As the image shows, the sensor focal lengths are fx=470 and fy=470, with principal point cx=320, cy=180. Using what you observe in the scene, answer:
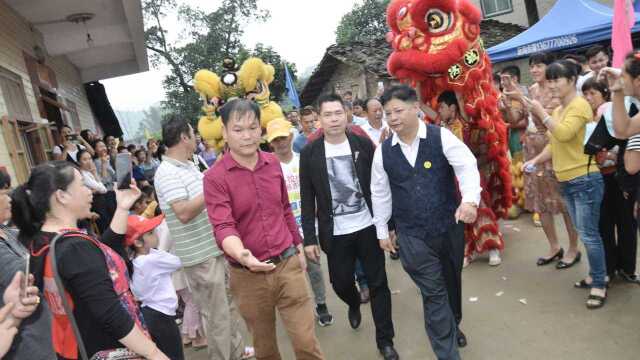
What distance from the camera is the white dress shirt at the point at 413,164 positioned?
290 cm

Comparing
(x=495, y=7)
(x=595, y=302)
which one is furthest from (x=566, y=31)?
(x=495, y=7)

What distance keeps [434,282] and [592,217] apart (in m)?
1.46

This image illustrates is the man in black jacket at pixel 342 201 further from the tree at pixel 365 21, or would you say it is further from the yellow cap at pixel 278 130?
the tree at pixel 365 21

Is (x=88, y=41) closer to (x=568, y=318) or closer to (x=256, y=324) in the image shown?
(x=256, y=324)

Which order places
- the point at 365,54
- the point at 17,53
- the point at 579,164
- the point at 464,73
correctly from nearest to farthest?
the point at 579,164
the point at 464,73
the point at 17,53
the point at 365,54

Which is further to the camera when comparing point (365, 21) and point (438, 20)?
point (365, 21)

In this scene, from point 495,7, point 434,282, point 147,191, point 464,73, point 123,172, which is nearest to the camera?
point 123,172

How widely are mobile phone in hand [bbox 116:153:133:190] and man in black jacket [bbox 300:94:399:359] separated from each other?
129 centimetres

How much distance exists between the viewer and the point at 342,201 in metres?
3.43

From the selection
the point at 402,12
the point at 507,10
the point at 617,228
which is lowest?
the point at 617,228

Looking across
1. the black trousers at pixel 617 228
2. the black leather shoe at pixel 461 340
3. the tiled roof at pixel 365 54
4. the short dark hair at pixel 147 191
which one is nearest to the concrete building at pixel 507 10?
the tiled roof at pixel 365 54

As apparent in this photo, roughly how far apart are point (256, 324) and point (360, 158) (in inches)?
53.4

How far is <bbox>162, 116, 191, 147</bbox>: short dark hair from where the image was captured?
10.9 feet

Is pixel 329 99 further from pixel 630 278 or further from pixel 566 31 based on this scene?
pixel 566 31
